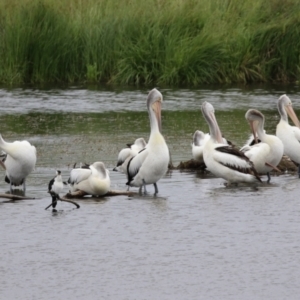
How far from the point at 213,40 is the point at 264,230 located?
11.8 m

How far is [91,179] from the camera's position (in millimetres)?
10523

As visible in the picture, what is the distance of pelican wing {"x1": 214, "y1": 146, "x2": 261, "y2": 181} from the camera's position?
444 inches

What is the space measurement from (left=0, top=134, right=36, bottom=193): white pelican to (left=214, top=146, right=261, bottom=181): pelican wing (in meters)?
2.00

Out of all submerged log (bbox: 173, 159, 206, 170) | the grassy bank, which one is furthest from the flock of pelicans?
the grassy bank

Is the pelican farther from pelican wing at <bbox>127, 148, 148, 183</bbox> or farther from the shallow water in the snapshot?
pelican wing at <bbox>127, 148, 148, 183</bbox>

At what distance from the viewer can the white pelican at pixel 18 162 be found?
11.1m

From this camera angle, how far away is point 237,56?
68.0 ft

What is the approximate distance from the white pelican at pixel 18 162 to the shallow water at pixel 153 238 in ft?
0.78

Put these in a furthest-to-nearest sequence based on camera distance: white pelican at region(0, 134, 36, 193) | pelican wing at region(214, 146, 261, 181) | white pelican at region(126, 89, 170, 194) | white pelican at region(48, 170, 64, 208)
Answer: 1. pelican wing at region(214, 146, 261, 181)
2. white pelican at region(0, 134, 36, 193)
3. white pelican at region(126, 89, 170, 194)
4. white pelican at region(48, 170, 64, 208)

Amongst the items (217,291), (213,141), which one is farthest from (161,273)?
(213,141)

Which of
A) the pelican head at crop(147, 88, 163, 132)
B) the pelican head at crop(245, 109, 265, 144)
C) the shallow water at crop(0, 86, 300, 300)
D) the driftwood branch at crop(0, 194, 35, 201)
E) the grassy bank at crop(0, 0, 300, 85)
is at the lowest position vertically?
the shallow water at crop(0, 86, 300, 300)

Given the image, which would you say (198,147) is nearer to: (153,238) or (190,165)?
(190,165)

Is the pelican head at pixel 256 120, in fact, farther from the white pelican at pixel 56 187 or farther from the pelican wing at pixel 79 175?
the white pelican at pixel 56 187

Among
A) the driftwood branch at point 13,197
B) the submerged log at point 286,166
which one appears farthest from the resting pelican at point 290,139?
the driftwood branch at point 13,197
